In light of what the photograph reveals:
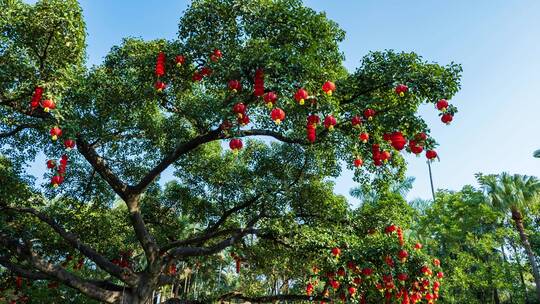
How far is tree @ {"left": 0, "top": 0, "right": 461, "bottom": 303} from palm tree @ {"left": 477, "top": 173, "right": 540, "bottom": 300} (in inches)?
542

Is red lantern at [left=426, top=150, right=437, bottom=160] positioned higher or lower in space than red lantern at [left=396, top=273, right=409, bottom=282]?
higher

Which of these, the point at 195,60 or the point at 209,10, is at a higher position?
the point at 209,10

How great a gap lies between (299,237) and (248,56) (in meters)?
4.65

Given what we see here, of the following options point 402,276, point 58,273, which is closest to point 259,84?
point 402,276

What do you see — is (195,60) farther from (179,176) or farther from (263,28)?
(179,176)

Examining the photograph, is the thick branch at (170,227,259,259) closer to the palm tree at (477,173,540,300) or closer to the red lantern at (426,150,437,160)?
the red lantern at (426,150,437,160)

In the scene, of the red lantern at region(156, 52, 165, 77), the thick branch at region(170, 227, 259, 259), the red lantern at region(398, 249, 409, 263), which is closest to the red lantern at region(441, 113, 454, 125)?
the red lantern at region(398, 249, 409, 263)

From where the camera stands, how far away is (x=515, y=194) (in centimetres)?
2117

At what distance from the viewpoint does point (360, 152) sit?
28.6 feet

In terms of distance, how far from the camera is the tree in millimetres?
7629

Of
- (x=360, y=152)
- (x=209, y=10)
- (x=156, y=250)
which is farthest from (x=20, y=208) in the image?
(x=360, y=152)

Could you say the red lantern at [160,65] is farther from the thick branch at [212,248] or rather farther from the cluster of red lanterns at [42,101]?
the thick branch at [212,248]

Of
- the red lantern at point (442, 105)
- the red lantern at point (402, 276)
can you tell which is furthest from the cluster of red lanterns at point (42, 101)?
the red lantern at point (402, 276)

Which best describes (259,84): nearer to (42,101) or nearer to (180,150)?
(42,101)
